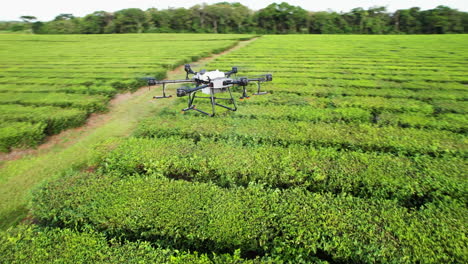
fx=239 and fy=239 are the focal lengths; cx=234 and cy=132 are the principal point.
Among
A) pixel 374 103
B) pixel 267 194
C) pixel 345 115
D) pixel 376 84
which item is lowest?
pixel 267 194

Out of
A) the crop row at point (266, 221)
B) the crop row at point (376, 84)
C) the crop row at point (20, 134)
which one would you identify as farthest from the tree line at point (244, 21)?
the crop row at point (266, 221)

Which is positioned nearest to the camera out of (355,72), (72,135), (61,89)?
(72,135)

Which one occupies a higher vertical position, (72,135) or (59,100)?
(59,100)

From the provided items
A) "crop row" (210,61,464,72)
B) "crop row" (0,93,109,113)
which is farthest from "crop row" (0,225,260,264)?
"crop row" (210,61,464,72)

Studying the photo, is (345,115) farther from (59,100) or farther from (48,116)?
(59,100)

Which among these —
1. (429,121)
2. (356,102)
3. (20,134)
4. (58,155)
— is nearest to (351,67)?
(356,102)

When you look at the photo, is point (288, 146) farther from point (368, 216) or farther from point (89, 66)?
point (89, 66)

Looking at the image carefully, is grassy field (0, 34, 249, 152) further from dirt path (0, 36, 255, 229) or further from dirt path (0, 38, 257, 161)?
dirt path (0, 36, 255, 229)

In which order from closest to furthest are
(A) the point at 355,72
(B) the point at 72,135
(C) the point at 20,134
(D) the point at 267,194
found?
1. (D) the point at 267,194
2. (C) the point at 20,134
3. (B) the point at 72,135
4. (A) the point at 355,72
